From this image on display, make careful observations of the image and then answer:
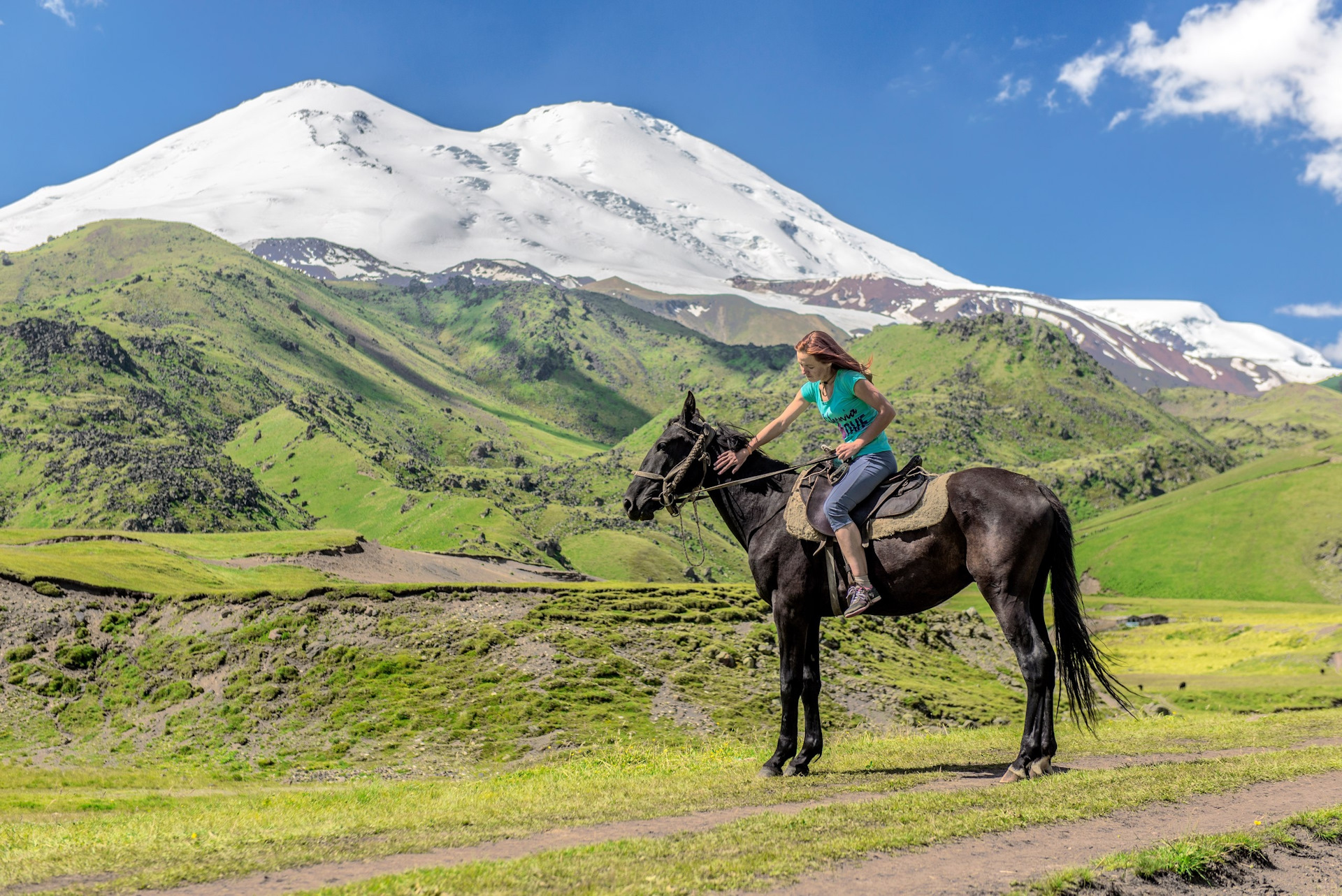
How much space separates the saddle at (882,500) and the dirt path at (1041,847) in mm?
5742

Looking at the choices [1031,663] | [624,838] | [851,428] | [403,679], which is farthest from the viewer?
[403,679]

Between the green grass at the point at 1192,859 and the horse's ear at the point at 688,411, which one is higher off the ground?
the horse's ear at the point at 688,411

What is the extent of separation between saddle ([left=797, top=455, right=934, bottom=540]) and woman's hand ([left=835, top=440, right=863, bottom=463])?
0.61 m

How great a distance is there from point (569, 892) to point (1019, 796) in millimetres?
7191

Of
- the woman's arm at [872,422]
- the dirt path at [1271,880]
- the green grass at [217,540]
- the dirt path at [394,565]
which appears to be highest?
the woman's arm at [872,422]

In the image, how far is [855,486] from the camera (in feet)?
52.7

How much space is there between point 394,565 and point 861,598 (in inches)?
4428

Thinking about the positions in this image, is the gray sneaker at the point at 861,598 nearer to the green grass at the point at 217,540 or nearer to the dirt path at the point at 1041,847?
the dirt path at the point at 1041,847

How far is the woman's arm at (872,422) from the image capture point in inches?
624

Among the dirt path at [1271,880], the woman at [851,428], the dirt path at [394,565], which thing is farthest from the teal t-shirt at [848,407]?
the dirt path at [394,565]

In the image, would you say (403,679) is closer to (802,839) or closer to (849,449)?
(849,449)

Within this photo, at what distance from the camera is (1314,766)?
1605cm

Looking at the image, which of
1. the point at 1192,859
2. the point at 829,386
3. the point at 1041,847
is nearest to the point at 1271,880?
the point at 1192,859

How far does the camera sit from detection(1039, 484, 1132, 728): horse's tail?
1582 centimetres
